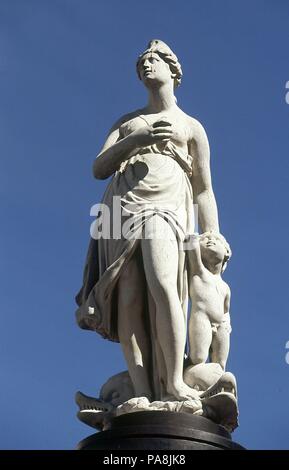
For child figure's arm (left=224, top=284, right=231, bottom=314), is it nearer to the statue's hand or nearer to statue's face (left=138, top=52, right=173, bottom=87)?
the statue's hand

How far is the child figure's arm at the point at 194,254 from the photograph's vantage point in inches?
559

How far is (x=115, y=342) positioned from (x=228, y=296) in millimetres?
1524

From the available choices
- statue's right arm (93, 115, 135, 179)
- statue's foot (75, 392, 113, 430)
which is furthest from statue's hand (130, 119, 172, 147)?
statue's foot (75, 392, 113, 430)

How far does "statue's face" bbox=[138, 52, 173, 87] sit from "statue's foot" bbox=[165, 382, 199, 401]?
14.2ft

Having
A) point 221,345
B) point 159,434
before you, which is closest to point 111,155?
point 221,345

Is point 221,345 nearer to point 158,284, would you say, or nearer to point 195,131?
point 158,284

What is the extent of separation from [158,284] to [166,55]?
3627mm

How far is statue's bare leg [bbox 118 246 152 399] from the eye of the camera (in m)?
14.0

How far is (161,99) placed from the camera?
15680 millimetres
